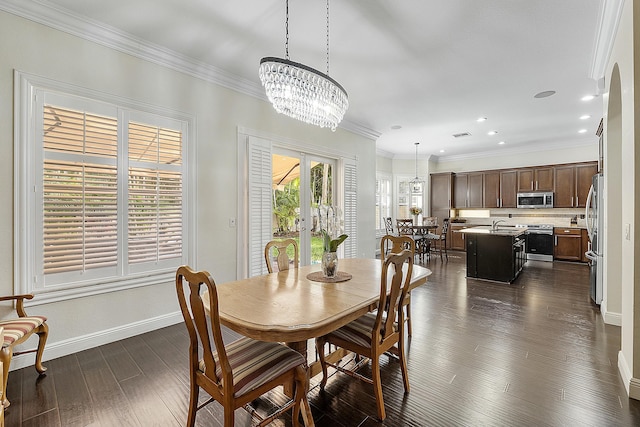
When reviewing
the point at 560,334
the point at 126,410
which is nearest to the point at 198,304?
the point at 126,410

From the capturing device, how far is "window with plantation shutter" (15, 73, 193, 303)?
239 cm

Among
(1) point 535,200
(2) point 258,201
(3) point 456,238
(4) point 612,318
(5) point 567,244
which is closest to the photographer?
(4) point 612,318

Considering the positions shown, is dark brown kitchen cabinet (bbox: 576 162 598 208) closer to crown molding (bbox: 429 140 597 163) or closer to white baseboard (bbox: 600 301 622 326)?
crown molding (bbox: 429 140 597 163)

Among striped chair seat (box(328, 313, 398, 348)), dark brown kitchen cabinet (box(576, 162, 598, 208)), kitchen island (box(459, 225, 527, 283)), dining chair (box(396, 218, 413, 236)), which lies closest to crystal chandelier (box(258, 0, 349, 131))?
striped chair seat (box(328, 313, 398, 348))

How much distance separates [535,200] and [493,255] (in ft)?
11.2

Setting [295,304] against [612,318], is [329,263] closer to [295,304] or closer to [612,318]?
[295,304]

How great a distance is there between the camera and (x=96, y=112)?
270cm

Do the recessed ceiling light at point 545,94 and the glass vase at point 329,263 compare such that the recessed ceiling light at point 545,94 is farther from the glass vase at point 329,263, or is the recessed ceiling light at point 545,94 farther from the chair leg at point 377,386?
the chair leg at point 377,386

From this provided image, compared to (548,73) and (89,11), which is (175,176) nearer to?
(89,11)

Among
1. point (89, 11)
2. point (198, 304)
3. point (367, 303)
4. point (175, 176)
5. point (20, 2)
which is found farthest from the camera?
point (175, 176)

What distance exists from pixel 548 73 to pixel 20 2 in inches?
206

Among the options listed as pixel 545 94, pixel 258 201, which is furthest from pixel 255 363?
pixel 545 94

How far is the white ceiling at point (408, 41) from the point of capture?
2.43m

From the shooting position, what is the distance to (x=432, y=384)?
214cm
